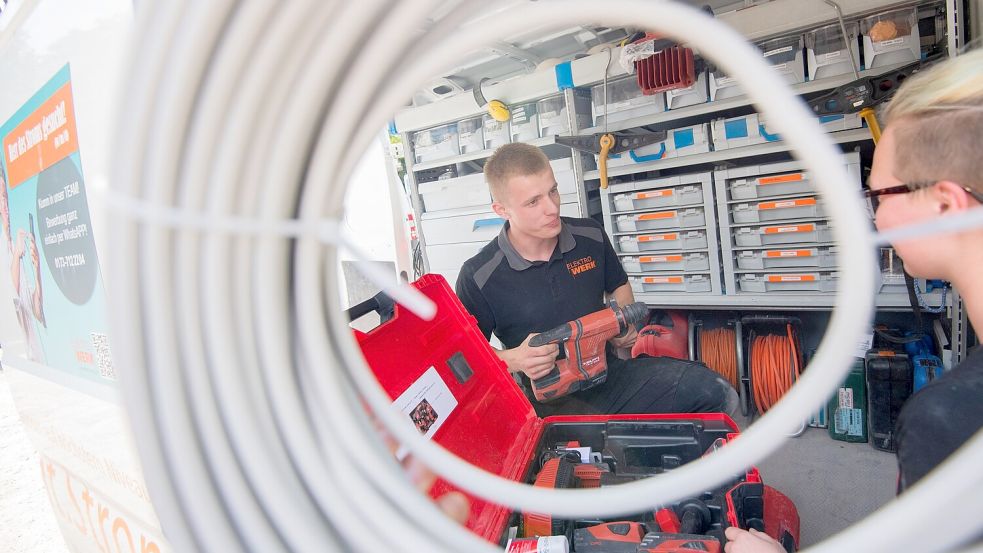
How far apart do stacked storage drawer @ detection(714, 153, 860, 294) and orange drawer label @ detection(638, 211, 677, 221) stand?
231 mm

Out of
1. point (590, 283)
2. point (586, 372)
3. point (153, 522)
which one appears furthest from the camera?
point (590, 283)

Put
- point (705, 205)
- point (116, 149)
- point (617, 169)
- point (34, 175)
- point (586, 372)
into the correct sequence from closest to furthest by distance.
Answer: point (116, 149) → point (34, 175) → point (586, 372) → point (705, 205) → point (617, 169)

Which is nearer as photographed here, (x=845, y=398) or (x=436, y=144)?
(x=845, y=398)

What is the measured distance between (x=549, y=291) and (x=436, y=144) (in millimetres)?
1745

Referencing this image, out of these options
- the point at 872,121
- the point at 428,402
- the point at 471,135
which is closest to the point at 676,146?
the point at 872,121

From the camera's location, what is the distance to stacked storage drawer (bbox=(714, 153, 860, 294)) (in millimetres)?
2367

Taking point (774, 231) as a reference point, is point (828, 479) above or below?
below

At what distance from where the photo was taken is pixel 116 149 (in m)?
0.44

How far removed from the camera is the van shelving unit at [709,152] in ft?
7.09

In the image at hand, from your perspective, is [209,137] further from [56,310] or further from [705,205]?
[705,205]

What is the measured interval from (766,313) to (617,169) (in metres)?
1.11

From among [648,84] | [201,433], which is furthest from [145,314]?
[648,84]

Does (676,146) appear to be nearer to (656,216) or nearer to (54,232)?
(656,216)

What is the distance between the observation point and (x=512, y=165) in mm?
1960
